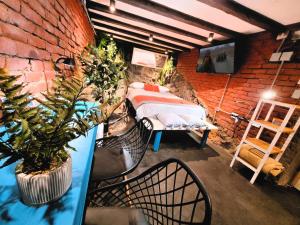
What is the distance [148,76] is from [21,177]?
6.35 metres

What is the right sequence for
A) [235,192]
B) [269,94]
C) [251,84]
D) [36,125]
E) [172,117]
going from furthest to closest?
[251,84]
[172,117]
[269,94]
[235,192]
[36,125]

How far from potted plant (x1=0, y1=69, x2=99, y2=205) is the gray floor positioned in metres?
1.69

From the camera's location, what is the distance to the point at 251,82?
3061 millimetres

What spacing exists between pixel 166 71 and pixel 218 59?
2.80 metres

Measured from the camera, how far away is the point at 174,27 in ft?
11.4

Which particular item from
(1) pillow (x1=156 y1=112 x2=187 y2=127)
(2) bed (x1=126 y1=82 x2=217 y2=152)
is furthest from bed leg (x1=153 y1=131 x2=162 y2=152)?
(1) pillow (x1=156 y1=112 x2=187 y2=127)

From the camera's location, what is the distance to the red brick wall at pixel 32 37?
0.85 meters

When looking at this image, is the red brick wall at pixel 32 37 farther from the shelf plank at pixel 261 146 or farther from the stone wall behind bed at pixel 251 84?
the stone wall behind bed at pixel 251 84

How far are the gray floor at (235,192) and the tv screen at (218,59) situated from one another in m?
2.05

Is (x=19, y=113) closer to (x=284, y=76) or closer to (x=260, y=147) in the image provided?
(x=260, y=147)

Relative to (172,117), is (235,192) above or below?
below

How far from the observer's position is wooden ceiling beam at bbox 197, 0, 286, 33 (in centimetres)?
207

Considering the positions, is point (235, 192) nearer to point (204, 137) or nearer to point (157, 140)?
point (204, 137)

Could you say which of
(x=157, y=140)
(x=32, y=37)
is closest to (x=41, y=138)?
(x=32, y=37)
